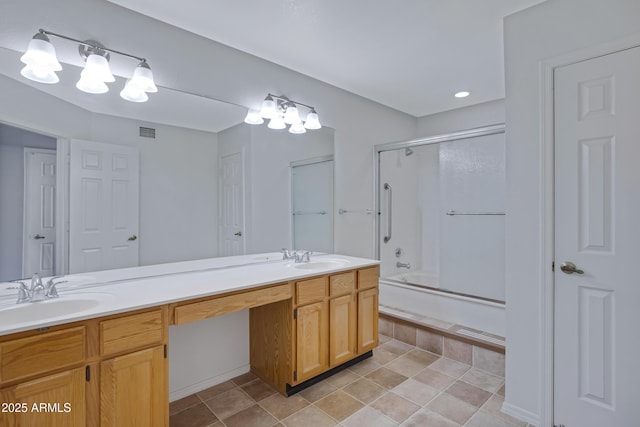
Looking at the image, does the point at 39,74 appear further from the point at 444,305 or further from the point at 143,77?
the point at 444,305

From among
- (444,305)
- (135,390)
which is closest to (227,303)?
(135,390)

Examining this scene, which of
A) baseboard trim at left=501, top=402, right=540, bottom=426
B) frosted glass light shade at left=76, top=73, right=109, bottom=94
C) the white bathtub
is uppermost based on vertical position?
frosted glass light shade at left=76, top=73, right=109, bottom=94

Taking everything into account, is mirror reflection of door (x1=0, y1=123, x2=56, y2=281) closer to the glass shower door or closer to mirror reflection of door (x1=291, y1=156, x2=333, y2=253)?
mirror reflection of door (x1=291, y1=156, x2=333, y2=253)

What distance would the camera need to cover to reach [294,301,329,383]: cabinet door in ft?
6.86

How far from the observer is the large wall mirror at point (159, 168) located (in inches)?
61.0

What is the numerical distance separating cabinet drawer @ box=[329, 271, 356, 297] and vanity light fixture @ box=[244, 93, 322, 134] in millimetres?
1264

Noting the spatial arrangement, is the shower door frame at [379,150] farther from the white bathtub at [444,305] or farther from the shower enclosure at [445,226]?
the white bathtub at [444,305]

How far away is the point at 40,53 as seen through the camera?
5.03 feet

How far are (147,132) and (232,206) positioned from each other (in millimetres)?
701

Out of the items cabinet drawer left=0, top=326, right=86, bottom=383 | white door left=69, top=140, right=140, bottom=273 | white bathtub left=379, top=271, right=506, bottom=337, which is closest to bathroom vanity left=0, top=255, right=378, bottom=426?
cabinet drawer left=0, top=326, right=86, bottom=383

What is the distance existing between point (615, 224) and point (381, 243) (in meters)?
2.13

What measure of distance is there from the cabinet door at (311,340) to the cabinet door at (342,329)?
2.2 inches

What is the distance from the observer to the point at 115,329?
137 centimetres

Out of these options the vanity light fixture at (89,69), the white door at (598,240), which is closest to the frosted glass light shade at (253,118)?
the vanity light fixture at (89,69)
